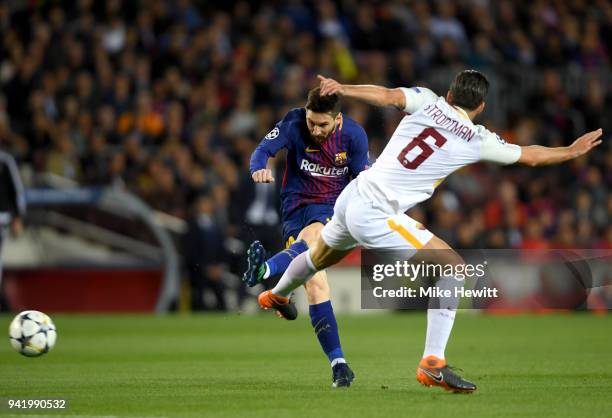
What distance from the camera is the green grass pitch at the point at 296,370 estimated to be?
23.9ft

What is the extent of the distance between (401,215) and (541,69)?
1504 cm

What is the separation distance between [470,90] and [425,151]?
50cm

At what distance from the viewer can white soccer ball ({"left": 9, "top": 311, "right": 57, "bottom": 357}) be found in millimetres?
9391

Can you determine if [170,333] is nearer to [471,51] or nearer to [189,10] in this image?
[189,10]

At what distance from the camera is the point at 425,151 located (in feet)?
26.6

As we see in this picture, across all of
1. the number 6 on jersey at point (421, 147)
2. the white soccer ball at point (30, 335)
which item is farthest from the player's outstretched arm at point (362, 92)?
the white soccer ball at point (30, 335)

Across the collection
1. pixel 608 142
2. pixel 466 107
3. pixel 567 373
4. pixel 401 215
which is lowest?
pixel 567 373

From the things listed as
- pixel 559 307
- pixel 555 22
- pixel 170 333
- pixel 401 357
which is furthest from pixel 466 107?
pixel 555 22

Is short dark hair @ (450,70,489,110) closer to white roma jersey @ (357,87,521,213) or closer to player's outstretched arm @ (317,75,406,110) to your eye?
white roma jersey @ (357,87,521,213)

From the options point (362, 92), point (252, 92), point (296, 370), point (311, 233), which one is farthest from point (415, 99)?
point (252, 92)

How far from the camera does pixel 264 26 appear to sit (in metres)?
21.6

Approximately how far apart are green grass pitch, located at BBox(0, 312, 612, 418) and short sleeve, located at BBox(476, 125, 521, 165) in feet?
5.13

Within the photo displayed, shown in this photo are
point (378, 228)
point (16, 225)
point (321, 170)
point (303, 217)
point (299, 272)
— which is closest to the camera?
point (378, 228)

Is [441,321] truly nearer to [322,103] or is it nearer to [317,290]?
→ [317,290]
